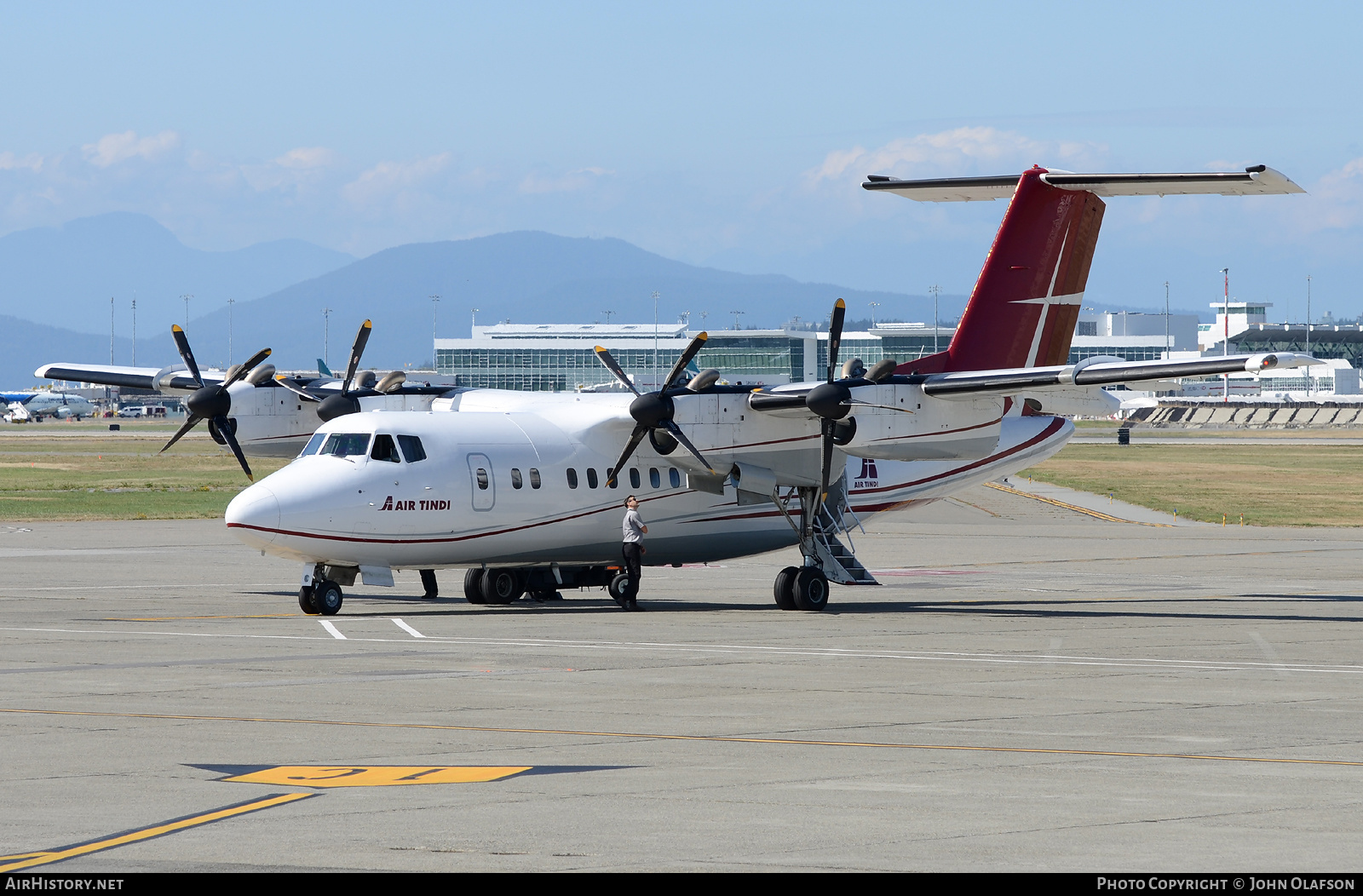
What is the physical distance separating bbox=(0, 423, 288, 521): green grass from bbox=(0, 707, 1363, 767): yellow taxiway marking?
4025cm

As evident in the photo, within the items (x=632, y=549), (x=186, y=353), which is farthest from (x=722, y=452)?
(x=186, y=353)

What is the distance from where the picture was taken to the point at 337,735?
1394cm

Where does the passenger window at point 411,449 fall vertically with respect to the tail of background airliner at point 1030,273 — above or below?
below

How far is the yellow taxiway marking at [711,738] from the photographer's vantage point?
Answer: 12.8 m

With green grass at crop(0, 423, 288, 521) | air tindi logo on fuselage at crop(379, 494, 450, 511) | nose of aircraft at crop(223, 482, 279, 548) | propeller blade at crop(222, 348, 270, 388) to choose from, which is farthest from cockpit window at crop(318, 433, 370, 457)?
green grass at crop(0, 423, 288, 521)

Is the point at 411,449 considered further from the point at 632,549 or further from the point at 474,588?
the point at 632,549

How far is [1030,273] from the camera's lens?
30.8 meters

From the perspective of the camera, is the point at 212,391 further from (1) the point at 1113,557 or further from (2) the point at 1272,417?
(2) the point at 1272,417

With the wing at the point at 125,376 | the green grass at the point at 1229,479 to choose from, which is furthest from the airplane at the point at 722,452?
the green grass at the point at 1229,479

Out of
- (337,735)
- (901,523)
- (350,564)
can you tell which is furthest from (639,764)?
(901,523)

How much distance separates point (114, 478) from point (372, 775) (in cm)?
7070

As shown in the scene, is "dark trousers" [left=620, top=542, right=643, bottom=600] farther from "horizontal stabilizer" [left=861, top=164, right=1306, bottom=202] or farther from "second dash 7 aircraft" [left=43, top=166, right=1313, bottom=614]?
"horizontal stabilizer" [left=861, top=164, right=1306, bottom=202]

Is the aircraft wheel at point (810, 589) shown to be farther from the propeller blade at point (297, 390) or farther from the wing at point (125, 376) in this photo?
the wing at point (125, 376)

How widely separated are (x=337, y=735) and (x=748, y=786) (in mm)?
4177
